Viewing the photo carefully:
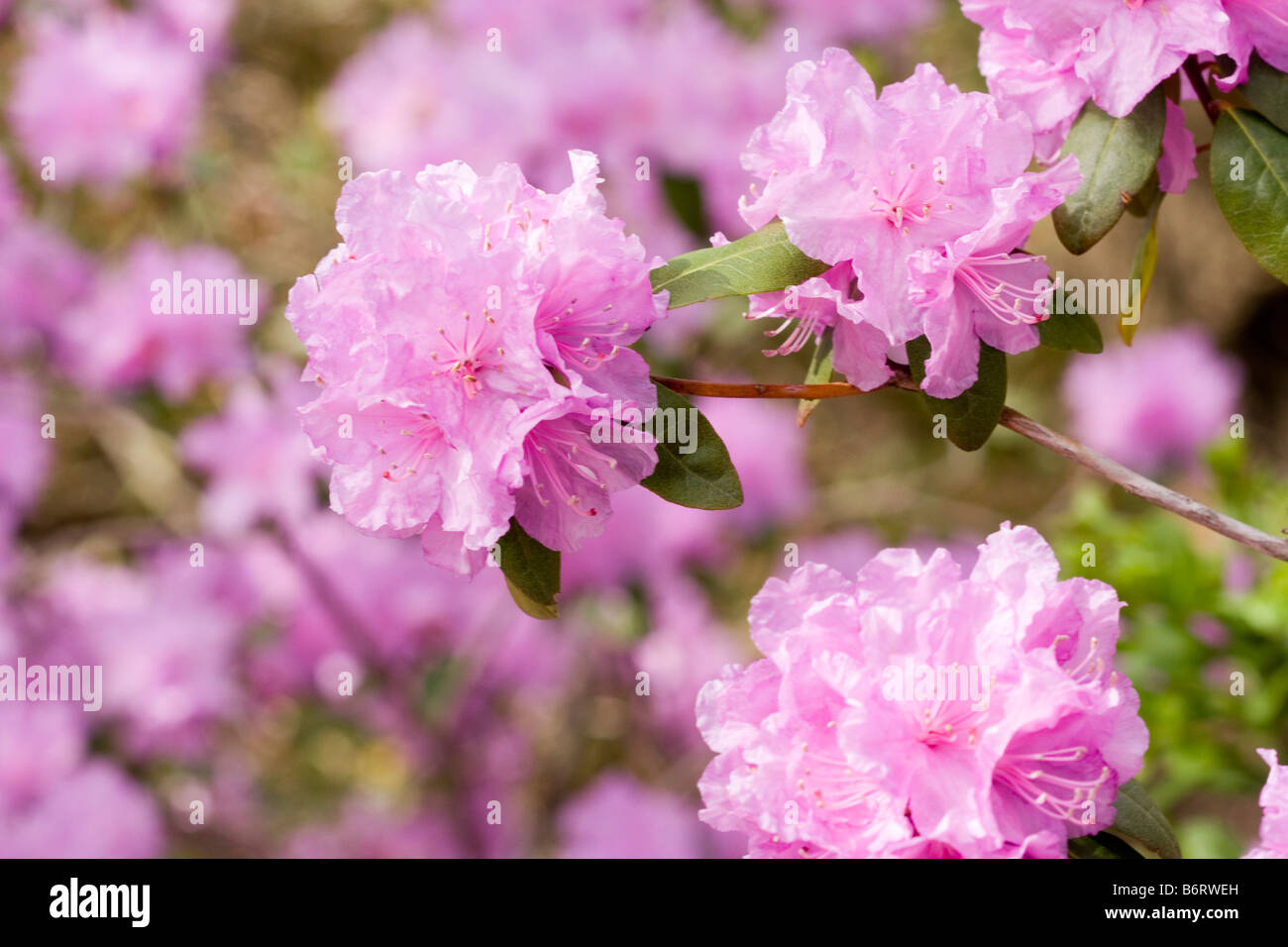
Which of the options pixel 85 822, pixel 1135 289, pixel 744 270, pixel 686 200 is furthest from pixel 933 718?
pixel 85 822

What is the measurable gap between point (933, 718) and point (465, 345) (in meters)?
0.31

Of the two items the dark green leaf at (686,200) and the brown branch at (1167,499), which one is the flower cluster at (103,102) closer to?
the dark green leaf at (686,200)

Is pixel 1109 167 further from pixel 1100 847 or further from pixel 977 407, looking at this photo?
pixel 1100 847

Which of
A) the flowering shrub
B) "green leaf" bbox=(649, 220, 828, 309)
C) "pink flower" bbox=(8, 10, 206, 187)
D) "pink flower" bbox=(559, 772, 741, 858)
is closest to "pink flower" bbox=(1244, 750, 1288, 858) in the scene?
the flowering shrub

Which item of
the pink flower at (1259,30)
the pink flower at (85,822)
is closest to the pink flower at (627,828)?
the pink flower at (85,822)

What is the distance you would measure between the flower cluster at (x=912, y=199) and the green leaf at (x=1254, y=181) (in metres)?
A: 0.15

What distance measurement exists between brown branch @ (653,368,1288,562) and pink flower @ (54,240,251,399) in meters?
1.38

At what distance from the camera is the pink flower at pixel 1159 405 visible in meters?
2.35

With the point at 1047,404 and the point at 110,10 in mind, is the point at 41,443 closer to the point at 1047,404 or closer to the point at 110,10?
the point at 110,10

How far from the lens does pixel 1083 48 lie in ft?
2.55

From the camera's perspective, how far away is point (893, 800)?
64 cm

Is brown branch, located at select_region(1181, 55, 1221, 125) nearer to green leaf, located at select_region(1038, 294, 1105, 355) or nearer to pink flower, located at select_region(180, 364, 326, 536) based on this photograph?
green leaf, located at select_region(1038, 294, 1105, 355)

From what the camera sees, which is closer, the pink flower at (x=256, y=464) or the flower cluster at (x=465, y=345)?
the flower cluster at (x=465, y=345)

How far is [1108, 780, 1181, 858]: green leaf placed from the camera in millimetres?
726
